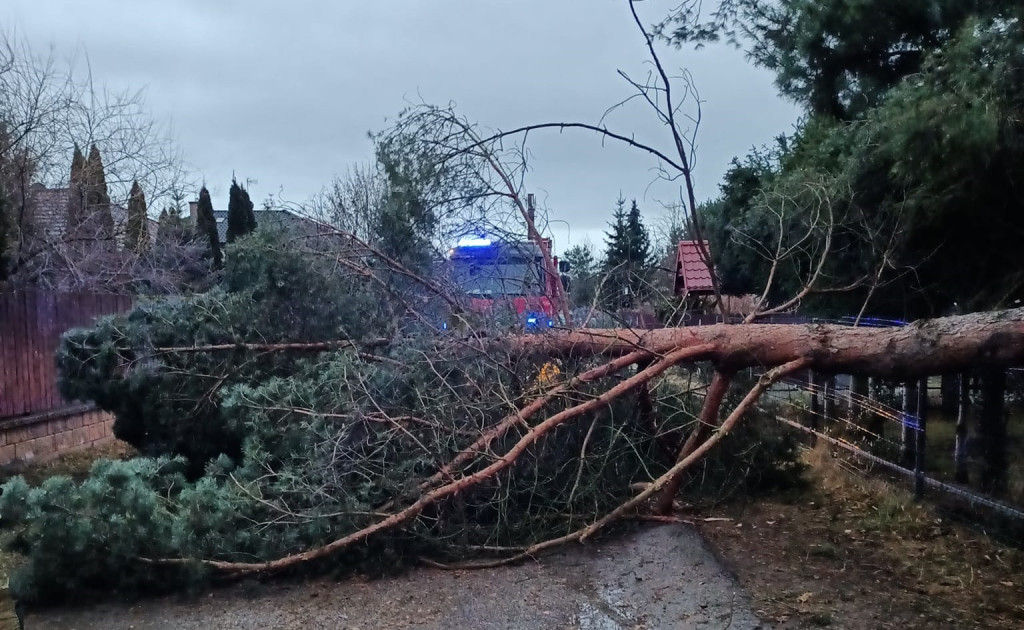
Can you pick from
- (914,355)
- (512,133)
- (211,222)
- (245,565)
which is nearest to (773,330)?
(914,355)

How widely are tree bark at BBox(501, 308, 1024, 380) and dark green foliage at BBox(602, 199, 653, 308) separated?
65cm

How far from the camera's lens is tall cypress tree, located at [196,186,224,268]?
21078 mm

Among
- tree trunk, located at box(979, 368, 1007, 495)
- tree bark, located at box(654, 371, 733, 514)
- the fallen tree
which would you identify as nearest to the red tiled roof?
the fallen tree

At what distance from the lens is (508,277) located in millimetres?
7457

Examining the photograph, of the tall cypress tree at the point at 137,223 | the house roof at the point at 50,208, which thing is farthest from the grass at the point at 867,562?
the tall cypress tree at the point at 137,223

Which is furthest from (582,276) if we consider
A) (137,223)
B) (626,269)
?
(137,223)

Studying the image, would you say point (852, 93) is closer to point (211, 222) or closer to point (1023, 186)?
point (1023, 186)

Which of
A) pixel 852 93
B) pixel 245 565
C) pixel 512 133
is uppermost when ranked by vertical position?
pixel 852 93

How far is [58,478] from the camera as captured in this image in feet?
17.2

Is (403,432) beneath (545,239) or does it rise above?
beneath

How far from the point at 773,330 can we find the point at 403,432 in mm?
2898

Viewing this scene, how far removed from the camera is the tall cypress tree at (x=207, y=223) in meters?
21.1

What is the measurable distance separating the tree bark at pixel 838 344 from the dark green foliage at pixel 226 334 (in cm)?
195

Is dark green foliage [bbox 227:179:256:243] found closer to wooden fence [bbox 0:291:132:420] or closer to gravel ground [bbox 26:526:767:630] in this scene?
wooden fence [bbox 0:291:132:420]
